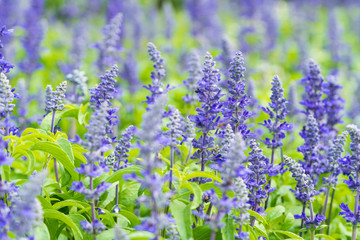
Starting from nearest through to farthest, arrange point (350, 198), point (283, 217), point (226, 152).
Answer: point (226, 152), point (283, 217), point (350, 198)

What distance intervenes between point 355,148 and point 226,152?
88 centimetres

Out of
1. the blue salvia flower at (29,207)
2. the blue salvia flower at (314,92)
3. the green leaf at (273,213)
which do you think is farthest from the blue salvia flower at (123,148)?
the blue salvia flower at (314,92)

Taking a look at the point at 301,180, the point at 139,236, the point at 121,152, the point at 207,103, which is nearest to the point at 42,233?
the point at 139,236

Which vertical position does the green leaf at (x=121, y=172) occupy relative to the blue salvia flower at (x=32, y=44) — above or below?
below

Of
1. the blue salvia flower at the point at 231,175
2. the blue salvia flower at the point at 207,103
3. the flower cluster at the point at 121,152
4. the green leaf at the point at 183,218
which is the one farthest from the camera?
the flower cluster at the point at 121,152

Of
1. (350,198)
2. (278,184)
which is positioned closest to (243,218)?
(278,184)

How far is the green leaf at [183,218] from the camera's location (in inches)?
109

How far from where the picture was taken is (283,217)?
3666mm

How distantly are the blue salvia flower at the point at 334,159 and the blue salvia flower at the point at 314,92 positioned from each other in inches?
24.5

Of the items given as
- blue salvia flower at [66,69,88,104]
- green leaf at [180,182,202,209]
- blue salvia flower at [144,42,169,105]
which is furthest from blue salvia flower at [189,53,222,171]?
blue salvia flower at [66,69,88,104]

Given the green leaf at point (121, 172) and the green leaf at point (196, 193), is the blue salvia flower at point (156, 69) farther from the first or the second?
the green leaf at point (196, 193)

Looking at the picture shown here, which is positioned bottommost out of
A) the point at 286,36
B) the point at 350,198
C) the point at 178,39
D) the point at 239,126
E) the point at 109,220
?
the point at 109,220

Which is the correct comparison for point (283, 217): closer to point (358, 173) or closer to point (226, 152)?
point (358, 173)

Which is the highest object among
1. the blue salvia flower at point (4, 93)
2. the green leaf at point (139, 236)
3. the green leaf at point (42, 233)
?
the blue salvia flower at point (4, 93)
